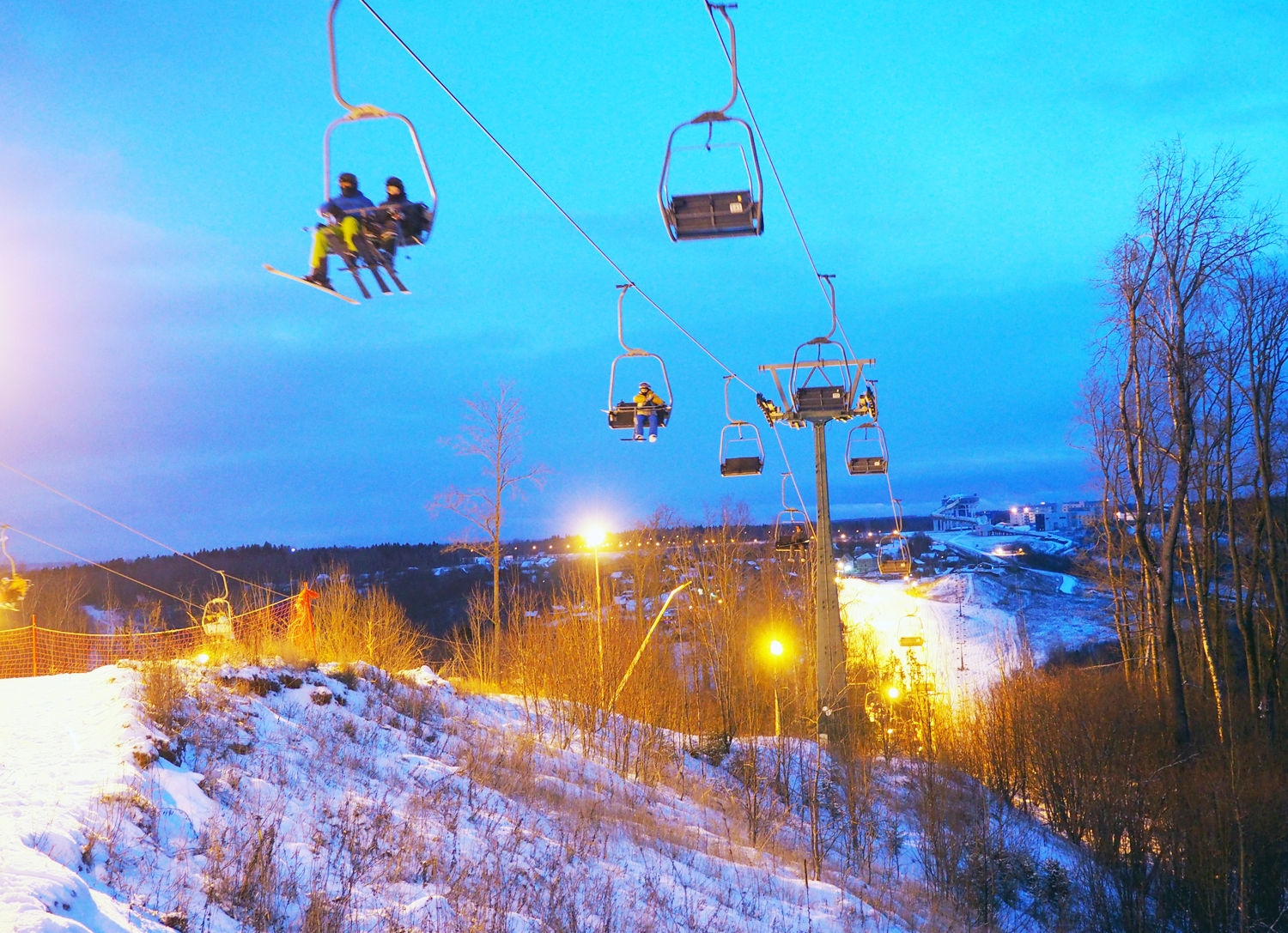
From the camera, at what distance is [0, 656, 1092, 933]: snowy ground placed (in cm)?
694

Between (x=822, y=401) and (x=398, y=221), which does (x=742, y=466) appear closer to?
(x=822, y=401)

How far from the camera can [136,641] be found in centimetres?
1320

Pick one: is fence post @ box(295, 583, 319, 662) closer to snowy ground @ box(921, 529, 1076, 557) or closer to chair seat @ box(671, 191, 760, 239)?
chair seat @ box(671, 191, 760, 239)

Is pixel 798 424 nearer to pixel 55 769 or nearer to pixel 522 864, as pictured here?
pixel 522 864

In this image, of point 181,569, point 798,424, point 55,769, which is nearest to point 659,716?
point 798,424

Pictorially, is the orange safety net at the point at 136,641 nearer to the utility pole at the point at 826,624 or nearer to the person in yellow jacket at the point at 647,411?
the person in yellow jacket at the point at 647,411

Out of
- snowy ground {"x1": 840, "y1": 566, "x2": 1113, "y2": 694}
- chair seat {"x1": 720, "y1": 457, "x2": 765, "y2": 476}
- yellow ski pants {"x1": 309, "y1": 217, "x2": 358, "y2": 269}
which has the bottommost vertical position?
snowy ground {"x1": 840, "y1": 566, "x2": 1113, "y2": 694}

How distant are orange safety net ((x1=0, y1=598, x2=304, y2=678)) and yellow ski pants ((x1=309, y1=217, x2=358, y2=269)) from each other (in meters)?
8.42

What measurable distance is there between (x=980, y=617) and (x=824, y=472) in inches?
2257

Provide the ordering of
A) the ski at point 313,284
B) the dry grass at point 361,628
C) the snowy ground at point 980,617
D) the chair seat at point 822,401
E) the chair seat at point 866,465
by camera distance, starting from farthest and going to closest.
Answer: the snowy ground at point 980,617
the chair seat at point 866,465
the chair seat at point 822,401
the dry grass at point 361,628
the ski at point 313,284

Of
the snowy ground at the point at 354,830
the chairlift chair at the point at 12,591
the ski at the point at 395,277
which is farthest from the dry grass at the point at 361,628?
the ski at the point at 395,277

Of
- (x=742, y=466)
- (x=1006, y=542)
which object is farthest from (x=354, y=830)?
(x=1006, y=542)

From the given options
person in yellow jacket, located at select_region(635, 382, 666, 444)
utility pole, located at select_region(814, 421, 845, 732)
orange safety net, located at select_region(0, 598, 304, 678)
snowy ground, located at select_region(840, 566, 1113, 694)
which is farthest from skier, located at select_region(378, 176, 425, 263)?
snowy ground, located at select_region(840, 566, 1113, 694)

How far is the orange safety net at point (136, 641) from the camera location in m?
13.4
